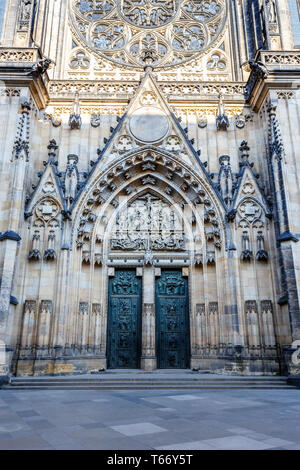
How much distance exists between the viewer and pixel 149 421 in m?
5.25

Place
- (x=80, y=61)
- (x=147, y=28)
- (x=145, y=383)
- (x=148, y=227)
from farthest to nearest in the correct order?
(x=147, y=28), (x=80, y=61), (x=148, y=227), (x=145, y=383)

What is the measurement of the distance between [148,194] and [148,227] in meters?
1.35

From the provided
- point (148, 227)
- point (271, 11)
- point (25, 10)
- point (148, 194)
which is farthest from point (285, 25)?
point (25, 10)

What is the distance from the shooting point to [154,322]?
40.9 feet

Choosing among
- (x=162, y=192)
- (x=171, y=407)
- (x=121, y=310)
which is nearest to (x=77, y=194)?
(x=162, y=192)

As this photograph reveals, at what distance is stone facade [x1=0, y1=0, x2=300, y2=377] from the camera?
11281 millimetres

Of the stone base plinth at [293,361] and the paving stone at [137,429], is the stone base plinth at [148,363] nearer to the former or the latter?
the stone base plinth at [293,361]

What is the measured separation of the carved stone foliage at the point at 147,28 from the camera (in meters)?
16.2

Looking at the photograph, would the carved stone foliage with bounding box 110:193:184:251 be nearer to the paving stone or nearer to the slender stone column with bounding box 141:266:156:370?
the slender stone column with bounding box 141:266:156:370

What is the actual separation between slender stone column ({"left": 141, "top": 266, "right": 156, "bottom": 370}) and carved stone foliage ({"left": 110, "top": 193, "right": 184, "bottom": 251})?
98cm

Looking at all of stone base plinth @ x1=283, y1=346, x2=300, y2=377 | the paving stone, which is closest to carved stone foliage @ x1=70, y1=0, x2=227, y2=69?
stone base plinth @ x1=283, y1=346, x2=300, y2=377

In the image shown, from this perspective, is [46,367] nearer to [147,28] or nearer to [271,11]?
[147,28]

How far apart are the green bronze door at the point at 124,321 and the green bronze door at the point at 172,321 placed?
27.4 inches
